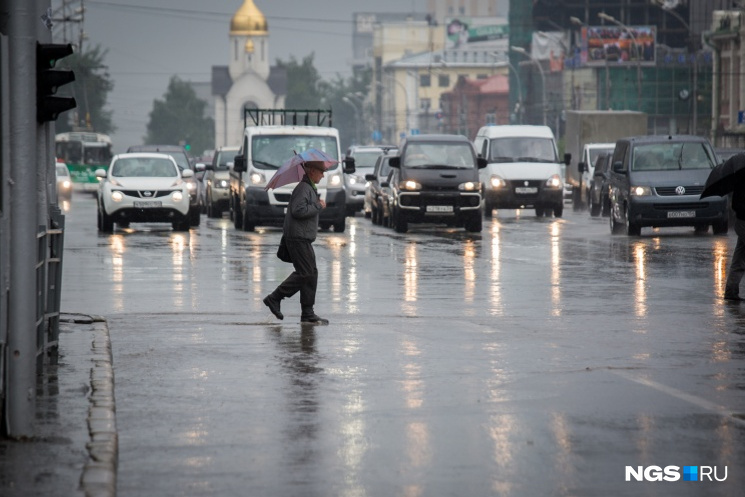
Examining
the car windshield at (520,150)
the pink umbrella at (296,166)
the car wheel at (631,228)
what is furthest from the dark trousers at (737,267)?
the car windshield at (520,150)

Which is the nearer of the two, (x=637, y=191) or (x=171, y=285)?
(x=171, y=285)

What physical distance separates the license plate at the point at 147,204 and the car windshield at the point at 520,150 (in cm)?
1101

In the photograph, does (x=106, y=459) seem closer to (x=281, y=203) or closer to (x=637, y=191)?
(x=637, y=191)

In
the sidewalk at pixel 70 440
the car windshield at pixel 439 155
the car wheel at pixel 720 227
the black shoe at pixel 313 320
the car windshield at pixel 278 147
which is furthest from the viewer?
the car windshield at pixel 439 155

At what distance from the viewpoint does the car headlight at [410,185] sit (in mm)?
34188

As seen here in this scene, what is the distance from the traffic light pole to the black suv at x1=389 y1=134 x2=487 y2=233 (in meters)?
25.4

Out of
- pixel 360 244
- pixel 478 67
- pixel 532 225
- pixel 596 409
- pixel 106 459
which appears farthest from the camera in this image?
pixel 478 67

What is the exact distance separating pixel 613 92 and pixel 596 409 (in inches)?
4010

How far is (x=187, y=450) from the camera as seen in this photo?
8.27m

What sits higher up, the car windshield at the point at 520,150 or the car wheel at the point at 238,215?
the car windshield at the point at 520,150

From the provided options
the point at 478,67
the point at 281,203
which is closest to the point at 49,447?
the point at 281,203

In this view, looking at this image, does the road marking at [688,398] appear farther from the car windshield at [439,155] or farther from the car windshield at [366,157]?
the car windshield at [366,157]

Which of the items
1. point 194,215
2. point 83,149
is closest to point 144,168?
point 194,215

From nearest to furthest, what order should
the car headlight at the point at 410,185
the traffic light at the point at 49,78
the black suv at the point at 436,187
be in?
the traffic light at the point at 49,78, the black suv at the point at 436,187, the car headlight at the point at 410,185
